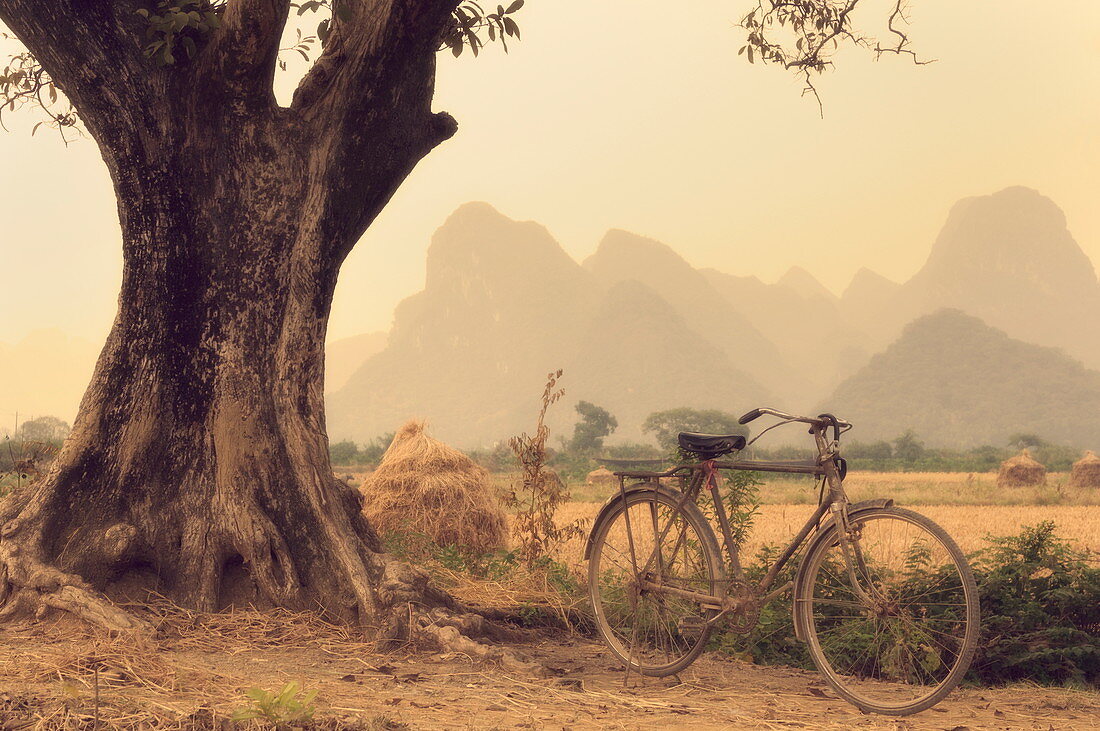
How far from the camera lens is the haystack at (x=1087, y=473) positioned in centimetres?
2470

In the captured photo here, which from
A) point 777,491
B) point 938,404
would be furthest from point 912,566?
point 938,404

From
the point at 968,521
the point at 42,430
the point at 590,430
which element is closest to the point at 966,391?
the point at 590,430

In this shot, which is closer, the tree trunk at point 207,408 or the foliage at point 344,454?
the tree trunk at point 207,408

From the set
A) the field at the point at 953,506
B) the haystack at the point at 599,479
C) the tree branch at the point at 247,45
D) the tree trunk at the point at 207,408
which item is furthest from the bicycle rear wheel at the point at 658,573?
the haystack at the point at 599,479

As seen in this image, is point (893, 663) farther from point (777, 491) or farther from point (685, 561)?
point (777, 491)

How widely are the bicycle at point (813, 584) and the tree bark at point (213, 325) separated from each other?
4.01 feet

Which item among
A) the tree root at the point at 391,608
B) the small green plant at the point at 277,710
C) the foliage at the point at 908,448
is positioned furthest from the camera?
the foliage at the point at 908,448

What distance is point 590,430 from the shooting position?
61.3 metres

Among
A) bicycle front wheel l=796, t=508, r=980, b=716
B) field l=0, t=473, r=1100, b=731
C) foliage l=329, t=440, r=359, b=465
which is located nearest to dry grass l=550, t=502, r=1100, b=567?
field l=0, t=473, r=1100, b=731

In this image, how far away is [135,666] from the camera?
4.77 metres

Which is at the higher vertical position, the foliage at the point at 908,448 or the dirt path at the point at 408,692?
the foliage at the point at 908,448

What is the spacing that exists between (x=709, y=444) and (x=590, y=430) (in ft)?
184

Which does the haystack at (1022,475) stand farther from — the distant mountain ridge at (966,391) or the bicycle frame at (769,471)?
the distant mountain ridge at (966,391)

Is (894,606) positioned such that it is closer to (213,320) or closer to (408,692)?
(408,692)
